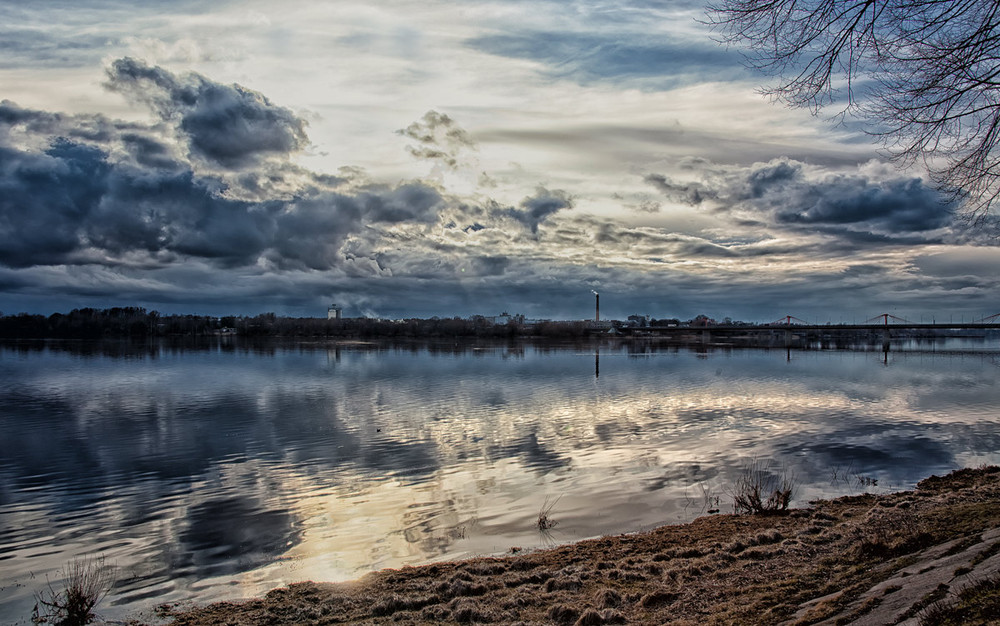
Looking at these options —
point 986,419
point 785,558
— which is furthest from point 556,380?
point 785,558

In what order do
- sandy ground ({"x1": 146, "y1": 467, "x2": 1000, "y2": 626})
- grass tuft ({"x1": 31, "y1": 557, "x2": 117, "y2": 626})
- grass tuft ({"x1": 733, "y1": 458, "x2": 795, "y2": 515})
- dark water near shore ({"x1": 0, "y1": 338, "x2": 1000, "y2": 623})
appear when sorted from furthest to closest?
grass tuft ({"x1": 733, "y1": 458, "x2": 795, "y2": 515}), dark water near shore ({"x1": 0, "y1": 338, "x2": 1000, "y2": 623}), grass tuft ({"x1": 31, "y1": 557, "x2": 117, "y2": 626}), sandy ground ({"x1": 146, "y1": 467, "x2": 1000, "y2": 626})

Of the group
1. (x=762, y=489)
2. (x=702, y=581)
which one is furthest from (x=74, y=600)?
(x=762, y=489)

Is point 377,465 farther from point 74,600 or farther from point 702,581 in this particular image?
point 702,581

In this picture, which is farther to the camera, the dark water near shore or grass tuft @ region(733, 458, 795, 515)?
grass tuft @ region(733, 458, 795, 515)

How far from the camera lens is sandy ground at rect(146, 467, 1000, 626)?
737cm

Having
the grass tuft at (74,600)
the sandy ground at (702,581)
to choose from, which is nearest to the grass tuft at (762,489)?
the sandy ground at (702,581)

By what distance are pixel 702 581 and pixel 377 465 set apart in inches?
576

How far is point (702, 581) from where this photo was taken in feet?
32.7

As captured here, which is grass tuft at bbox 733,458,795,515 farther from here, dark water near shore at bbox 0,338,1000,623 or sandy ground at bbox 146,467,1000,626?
sandy ground at bbox 146,467,1000,626

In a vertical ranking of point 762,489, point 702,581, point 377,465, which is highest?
point 702,581

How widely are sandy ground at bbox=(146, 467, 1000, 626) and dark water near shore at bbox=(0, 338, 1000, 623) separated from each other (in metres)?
1.77

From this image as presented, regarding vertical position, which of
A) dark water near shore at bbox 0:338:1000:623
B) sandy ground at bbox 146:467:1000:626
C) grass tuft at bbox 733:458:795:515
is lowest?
dark water near shore at bbox 0:338:1000:623

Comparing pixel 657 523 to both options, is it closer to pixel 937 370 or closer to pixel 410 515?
pixel 410 515

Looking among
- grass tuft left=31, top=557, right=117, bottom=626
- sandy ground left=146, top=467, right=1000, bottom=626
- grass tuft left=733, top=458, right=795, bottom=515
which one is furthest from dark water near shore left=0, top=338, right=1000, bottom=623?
sandy ground left=146, top=467, right=1000, bottom=626
